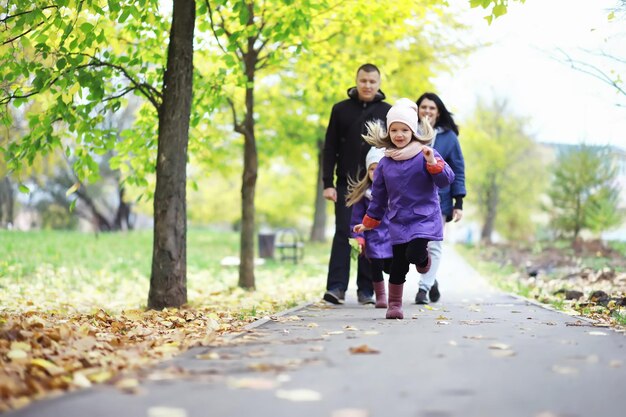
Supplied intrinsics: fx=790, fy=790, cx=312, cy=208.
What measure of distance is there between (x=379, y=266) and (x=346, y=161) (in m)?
1.37

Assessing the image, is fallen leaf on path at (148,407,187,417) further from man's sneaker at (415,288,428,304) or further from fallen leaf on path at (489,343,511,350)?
man's sneaker at (415,288,428,304)

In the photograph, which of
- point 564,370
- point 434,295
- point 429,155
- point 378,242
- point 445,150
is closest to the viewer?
point 564,370

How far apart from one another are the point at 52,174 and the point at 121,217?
21.9ft

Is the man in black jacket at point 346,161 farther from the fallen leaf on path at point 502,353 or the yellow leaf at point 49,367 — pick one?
the yellow leaf at point 49,367

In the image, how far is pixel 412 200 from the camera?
6871mm

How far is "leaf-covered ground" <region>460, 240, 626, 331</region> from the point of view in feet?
27.1

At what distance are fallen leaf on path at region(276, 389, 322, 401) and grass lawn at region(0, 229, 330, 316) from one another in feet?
14.0

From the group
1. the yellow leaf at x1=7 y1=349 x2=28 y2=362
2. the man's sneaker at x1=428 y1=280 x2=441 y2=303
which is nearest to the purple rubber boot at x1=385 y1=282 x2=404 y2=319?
the man's sneaker at x1=428 y1=280 x2=441 y2=303

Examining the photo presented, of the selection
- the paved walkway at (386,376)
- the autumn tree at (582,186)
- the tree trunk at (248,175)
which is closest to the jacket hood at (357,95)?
the paved walkway at (386,376)

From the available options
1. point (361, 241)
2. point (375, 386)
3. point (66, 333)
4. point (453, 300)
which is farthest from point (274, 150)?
point (375, 386)

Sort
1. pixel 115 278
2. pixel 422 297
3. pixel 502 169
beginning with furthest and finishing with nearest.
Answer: pixel 502 169 < pixel 115 278 < pixel 422 297

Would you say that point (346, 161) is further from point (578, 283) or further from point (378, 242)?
point (578, 283)

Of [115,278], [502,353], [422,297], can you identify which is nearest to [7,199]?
[115,278]

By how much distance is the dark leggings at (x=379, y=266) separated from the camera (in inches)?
317
